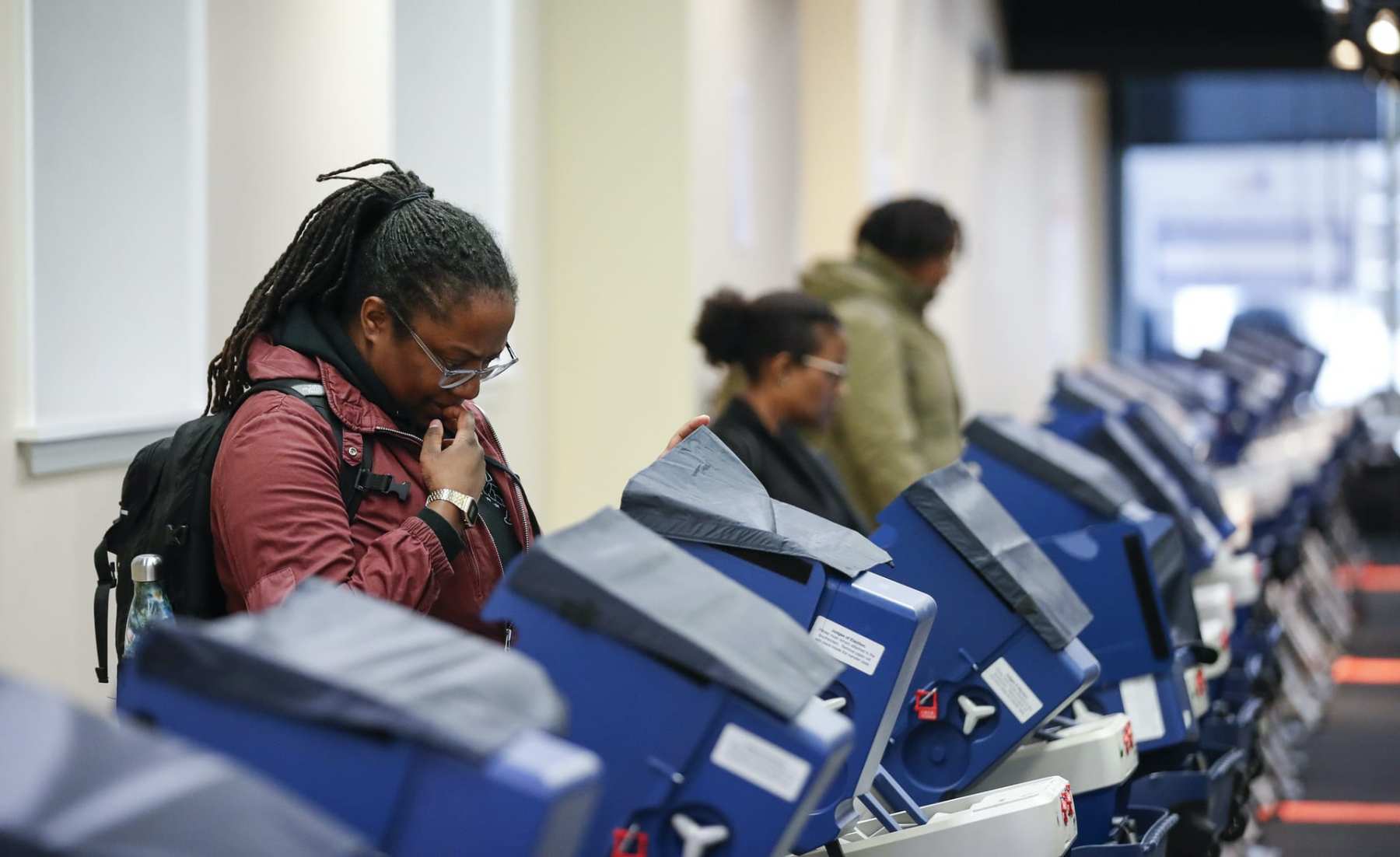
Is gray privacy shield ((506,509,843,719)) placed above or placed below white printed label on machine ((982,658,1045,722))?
above

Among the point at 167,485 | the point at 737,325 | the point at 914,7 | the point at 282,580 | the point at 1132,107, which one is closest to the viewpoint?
the point at 282,580

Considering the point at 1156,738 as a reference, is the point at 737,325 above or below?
above

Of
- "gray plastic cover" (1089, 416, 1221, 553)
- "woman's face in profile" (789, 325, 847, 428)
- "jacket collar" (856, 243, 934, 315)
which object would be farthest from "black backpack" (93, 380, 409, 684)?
"jacket collar" (856, 243, 934, 315)

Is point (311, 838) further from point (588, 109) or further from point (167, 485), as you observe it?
point (588, 109)

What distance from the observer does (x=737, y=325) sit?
381 centimetres

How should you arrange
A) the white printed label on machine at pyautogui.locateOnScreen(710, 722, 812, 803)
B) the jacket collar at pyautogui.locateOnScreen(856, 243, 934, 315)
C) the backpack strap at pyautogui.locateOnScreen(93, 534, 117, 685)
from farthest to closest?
the jacket collar at pyautogui.locateOnScreen(856, 243, 934, 315) < the backpack strap at pyautogui.locateOnScreen(93, 534, 117, 685) < the white printed label on machine at pyautogui.locateOnScreen(710, 722, 812, 803)

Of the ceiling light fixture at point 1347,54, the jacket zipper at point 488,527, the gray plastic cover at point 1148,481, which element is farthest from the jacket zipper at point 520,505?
the ceiling light fixture at point 1347,54

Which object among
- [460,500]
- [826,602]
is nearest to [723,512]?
[826,602]

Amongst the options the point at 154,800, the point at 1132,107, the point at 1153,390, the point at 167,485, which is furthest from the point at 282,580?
the point at 1132,107

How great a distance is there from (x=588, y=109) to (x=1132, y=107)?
1290 centimetres

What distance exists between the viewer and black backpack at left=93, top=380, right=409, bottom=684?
195 cm

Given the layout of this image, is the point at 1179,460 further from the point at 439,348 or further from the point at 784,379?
the point at 439,348

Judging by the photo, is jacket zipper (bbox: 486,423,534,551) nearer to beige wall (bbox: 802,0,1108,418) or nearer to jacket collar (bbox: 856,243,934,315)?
jacket collar (bbox: 856,243,934,315)

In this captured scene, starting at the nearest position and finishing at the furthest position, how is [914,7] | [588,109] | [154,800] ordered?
[154,800] → [588,109] → [914,7]
